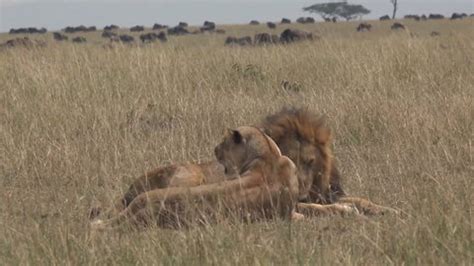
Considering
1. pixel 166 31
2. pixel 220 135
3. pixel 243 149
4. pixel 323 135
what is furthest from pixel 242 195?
pixel 166 31

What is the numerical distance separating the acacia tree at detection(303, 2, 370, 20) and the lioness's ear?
196 feet

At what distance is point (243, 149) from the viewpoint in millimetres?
4895

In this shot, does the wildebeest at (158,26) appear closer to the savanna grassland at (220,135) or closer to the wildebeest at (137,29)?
the wildebeest at (137,29)

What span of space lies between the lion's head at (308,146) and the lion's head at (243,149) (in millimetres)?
292

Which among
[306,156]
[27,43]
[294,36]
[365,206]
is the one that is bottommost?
[294,36]

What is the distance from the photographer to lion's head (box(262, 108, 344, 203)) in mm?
5270

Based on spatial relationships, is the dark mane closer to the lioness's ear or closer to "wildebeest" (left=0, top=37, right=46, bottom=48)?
the lioness's ear

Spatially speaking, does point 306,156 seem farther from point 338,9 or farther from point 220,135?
point 338,9

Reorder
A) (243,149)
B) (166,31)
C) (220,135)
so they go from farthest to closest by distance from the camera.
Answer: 1. (166,31)
2. (220,135)
3. (243,149)

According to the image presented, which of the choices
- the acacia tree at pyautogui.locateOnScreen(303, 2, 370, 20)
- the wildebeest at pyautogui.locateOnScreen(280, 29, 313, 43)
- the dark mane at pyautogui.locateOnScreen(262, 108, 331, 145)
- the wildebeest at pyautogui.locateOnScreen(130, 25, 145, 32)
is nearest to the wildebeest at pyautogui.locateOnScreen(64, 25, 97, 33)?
the wildebeest at pyautogui.locateOnScreen(130, 25, 145, 32)

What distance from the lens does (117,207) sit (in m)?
4.92

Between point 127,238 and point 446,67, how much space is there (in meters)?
6.77

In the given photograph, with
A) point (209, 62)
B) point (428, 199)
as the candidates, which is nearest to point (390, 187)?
point (428, 199)

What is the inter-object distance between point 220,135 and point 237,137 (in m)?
2.07
